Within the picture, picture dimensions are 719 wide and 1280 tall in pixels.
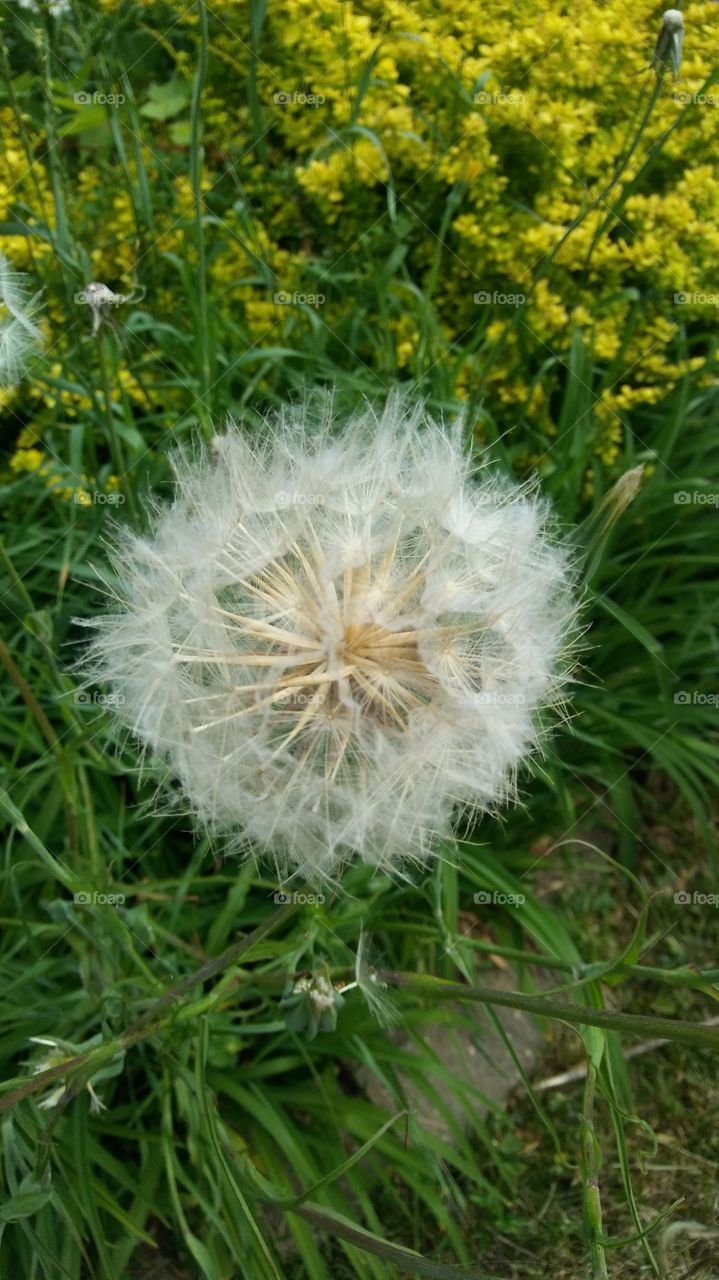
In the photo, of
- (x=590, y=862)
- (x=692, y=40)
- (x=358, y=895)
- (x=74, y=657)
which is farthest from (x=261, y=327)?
(x=590, y=862)

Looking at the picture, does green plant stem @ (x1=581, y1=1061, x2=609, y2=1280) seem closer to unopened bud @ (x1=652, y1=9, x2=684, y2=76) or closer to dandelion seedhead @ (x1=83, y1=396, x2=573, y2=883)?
dandelion seedhead @ (x1=83, y1=396, x2=573, y2=883)

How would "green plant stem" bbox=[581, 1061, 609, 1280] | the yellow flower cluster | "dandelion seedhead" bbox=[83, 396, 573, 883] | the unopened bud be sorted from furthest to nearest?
the yellow flower cluster, the unopened bud, "dandelion seedhead" bbox=[83, 396, 573, 883], "green plant stem" bbox=[581, 1061, 609, 1280]

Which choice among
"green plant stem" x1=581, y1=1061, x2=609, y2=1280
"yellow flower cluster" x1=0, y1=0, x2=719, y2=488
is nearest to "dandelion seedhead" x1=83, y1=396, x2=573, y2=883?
"green plant stem" x1=581, y1=1061, x2=609, y2=1280

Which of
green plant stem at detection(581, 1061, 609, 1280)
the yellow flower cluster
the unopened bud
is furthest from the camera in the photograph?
the yellow flower cluster

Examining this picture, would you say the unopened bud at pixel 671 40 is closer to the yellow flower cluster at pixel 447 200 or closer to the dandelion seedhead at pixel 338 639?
the dandelion seedhead at pixel 338 639

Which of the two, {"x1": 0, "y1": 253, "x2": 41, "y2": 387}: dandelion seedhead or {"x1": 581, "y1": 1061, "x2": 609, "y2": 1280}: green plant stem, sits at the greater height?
{"x1": 0, "y1": 253, "x2": 41, "y2": 387}: dandelion seedhead

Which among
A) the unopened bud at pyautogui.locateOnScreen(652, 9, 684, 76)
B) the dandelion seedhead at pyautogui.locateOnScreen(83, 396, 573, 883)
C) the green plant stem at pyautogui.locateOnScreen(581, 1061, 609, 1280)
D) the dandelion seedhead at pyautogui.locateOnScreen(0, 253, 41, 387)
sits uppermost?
the unopened bud at pyautogui.locateOnScreen(652, 9, 684, 76)

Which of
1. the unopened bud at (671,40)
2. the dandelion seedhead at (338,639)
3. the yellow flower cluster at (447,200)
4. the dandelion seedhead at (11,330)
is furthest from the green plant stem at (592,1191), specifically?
the yellow flower cluster at (447,200)

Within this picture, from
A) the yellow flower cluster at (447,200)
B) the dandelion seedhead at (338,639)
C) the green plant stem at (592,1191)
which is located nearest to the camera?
the green plant stem at (592,1191)

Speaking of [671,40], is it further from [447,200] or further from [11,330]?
[11,330]
